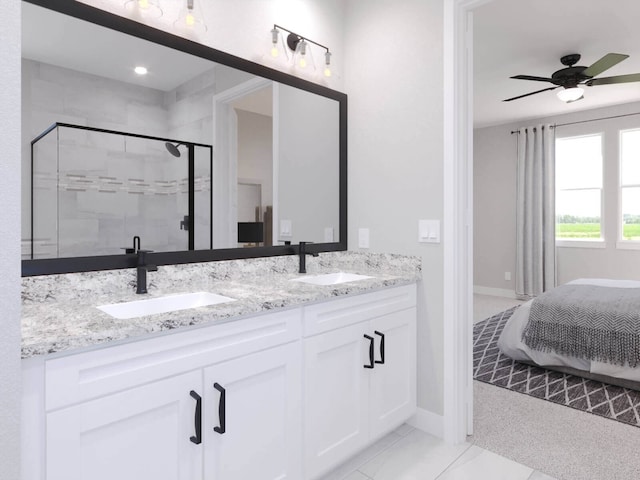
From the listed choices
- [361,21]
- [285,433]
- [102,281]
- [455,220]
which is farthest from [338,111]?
[285,433]

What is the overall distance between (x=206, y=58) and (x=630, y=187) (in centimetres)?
551

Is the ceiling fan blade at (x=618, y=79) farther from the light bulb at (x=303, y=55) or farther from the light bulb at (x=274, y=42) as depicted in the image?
the light bulb at (x=274, y=42)

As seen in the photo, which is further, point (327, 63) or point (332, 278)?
point (327, 63)

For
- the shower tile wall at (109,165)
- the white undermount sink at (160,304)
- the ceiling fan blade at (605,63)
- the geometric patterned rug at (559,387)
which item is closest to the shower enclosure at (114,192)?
the shower tile wall at (109,165)

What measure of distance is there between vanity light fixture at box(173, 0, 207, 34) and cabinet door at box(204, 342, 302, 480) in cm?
150

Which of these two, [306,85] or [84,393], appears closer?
[84,393]

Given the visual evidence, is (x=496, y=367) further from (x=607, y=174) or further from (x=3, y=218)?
(x=607, y=174)

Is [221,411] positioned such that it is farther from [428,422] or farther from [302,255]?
[428,422]

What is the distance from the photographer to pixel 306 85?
2424mm

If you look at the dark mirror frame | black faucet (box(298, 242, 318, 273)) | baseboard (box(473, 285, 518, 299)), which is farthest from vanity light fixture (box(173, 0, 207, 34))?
baseboard (box(473, 285, 518, 299))

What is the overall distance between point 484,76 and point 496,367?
2.83 metres

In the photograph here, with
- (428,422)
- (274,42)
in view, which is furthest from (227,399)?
(274,42)

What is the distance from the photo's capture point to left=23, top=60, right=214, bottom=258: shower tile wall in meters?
1.49

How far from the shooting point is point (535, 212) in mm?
5707
